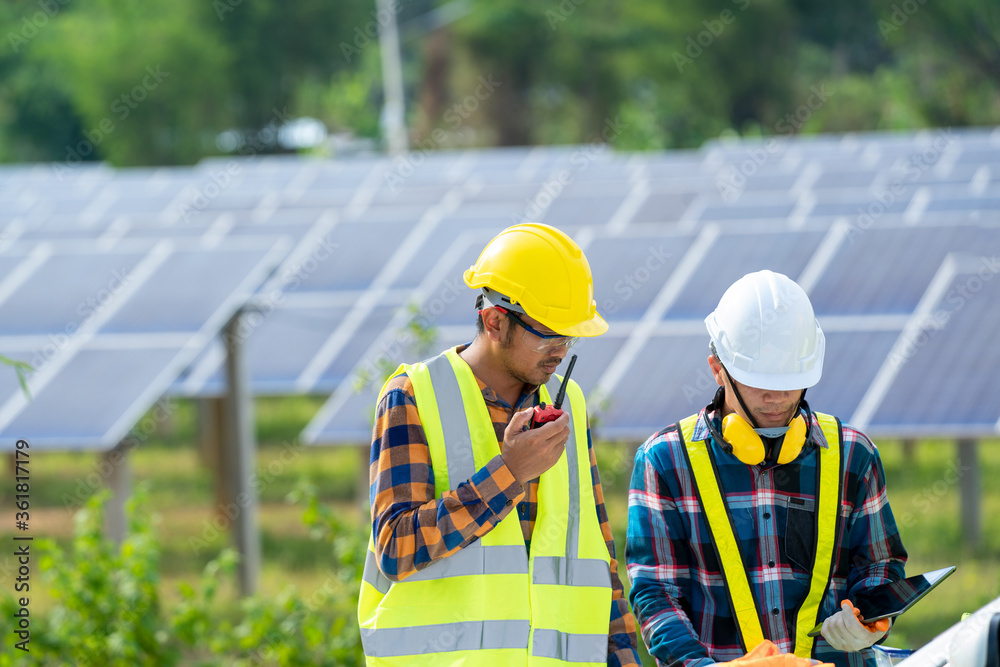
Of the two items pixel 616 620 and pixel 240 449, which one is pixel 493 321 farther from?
pixel 240 449

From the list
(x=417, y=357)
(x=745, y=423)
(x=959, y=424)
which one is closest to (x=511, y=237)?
(x=745, y=423)

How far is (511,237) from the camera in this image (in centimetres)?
322

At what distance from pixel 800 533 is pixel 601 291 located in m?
5.30

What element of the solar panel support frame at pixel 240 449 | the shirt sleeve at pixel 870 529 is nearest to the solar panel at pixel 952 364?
the shirt sleeve at pixel 870 529

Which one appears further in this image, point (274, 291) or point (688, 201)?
point (688, 201)

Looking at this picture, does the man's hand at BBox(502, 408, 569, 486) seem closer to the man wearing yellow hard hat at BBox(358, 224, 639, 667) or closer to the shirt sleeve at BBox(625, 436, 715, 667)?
the man wearing yellow hard hat at BBox(358, 224, 639, 667)

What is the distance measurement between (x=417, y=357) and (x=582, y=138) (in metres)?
46.0

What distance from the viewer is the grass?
906cm

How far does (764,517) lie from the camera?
125 inches

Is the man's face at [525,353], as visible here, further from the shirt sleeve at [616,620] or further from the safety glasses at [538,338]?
the shirt sleeve at [616,620]

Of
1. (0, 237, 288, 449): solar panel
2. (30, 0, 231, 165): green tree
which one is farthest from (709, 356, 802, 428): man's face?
(30, 0, 231, 165): green tree

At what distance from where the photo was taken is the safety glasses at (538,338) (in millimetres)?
3115

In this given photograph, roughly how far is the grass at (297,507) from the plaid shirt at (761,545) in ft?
9.06

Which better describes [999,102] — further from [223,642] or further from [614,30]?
[223,642]
